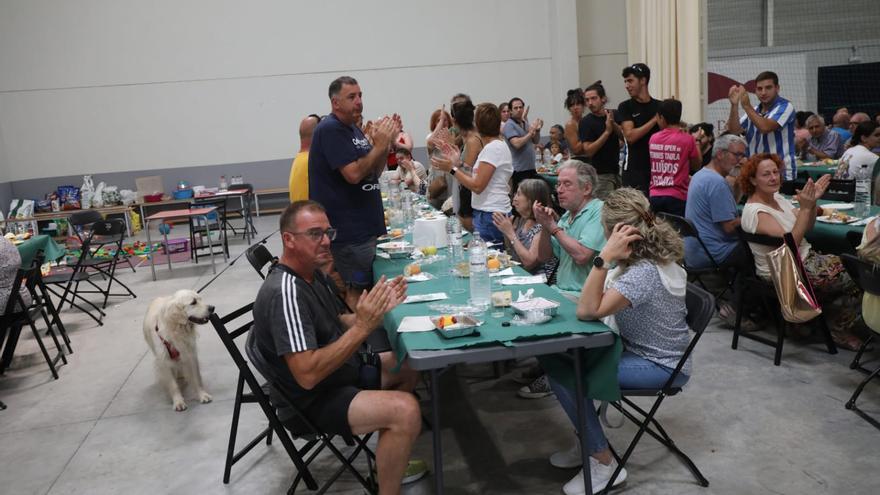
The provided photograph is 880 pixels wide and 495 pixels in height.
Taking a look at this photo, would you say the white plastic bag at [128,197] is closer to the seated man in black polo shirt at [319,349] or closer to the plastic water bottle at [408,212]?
the plastic water bottle at [408,212]

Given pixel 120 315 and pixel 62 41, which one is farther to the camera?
pixel 62 41

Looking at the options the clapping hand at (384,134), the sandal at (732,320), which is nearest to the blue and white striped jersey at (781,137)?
the sandal at (732,320)

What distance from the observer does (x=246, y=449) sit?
315 centimetres

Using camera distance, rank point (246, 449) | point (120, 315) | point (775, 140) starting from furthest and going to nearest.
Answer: point (120, 315) < point (775, 140) < point (246, 449)

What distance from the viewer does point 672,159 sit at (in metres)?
5.19

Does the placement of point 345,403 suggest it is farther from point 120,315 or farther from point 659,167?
point 120,315

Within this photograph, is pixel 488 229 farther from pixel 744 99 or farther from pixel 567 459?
pixel 744 99

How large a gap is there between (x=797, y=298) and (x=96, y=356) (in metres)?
4.79

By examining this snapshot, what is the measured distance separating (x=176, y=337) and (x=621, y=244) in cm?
263

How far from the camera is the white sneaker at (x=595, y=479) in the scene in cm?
266

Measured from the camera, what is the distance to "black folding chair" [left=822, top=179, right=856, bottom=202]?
4.81 m

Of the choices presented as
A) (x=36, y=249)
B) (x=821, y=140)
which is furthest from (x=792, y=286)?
(x=36, y=249)

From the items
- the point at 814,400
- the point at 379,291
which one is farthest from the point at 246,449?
the point at 814,400

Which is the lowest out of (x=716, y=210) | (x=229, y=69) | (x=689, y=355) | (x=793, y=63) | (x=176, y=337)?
(x=176, y=337)
